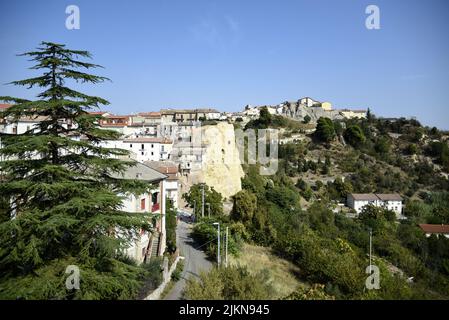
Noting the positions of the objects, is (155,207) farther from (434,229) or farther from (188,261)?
(434,229)

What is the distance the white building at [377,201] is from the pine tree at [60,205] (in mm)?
61653

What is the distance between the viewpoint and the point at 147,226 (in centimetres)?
1106

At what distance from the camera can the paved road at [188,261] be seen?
55.0 feet

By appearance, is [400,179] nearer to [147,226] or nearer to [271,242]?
[271,242]

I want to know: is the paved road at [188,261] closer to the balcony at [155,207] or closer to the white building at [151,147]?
the balcony at [155,207]

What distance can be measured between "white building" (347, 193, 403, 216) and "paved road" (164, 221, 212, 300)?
45.0 meters

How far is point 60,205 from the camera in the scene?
9727mm

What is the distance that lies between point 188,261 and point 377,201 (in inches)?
2145

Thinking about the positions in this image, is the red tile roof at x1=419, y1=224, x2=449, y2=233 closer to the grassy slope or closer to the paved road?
the grassy slope

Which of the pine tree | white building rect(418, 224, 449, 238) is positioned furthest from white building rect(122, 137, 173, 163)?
the pine tree

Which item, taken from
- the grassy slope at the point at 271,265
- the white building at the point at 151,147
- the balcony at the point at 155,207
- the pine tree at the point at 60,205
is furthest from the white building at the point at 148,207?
the white building at the point at 151,147

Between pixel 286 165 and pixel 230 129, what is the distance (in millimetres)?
24457

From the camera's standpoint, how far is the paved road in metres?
16.8
